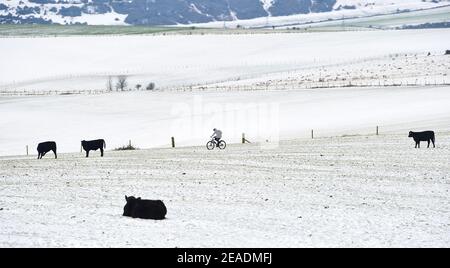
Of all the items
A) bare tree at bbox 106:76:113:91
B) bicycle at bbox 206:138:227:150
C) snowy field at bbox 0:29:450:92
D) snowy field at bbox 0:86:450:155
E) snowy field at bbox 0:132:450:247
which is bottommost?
snowy field at bbox 0:132:450:247

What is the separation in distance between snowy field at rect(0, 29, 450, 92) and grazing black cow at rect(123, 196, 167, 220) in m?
84.3

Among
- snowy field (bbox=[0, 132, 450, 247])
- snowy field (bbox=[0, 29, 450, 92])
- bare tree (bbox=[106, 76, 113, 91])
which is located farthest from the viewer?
snowy field (bbox=[0, 29, 450, 92])

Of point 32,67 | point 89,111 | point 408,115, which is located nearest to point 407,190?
point 408,115

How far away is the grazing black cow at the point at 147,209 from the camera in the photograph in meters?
20.5

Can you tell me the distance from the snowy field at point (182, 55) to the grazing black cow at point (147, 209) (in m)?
84.3

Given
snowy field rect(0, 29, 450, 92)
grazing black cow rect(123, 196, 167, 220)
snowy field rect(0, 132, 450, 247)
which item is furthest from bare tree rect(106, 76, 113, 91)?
grazing black cow rect(123, 196, 167, 220)

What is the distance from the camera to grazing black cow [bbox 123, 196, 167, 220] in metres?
20.5

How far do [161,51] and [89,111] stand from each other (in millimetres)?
85085

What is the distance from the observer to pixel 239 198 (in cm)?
2388

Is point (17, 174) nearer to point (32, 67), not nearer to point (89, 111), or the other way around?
point (89, 111)

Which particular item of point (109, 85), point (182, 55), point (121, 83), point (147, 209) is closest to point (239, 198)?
point (147, 209)

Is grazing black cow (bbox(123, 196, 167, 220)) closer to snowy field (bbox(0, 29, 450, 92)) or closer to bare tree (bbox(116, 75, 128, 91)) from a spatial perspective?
bare tree (bbox(116, 75, 128, 91))

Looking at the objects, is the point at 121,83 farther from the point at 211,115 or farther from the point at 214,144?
the point at 214,144

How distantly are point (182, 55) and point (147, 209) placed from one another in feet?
435
